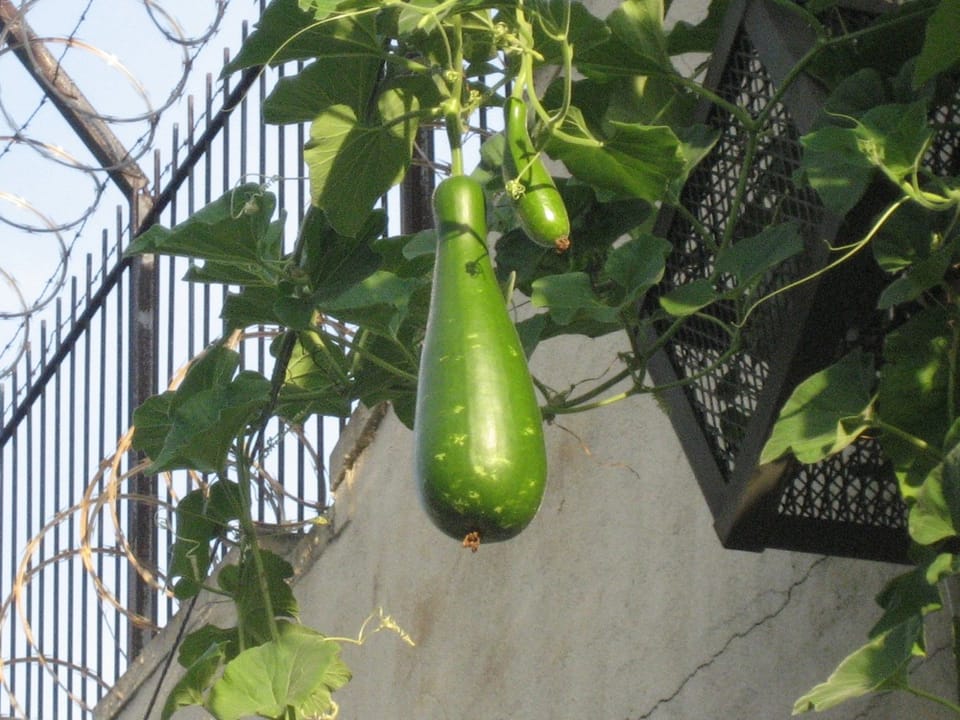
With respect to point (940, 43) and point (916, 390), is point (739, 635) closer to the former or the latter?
point (916, 390)

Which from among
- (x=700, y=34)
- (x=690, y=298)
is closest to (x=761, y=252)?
(x=690, y=298)

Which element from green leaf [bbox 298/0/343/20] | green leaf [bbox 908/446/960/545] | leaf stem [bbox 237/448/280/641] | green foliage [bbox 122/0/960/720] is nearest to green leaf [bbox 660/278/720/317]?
green foliage [bbox 122/0/960/720]

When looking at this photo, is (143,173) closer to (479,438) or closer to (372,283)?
(372,283)

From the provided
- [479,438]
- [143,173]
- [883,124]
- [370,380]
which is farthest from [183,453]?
[143,173]

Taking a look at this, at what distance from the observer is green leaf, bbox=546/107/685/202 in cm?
117

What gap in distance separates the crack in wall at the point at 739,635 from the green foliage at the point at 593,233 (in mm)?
311

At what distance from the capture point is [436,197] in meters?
A: 1.08

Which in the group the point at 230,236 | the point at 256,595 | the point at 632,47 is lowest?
the point at 256,595

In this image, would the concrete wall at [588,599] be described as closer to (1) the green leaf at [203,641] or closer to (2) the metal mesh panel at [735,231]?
(2) the metal mesh panel at [735,231]

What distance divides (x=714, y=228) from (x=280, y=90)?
39 cm

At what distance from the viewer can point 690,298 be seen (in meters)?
1.26

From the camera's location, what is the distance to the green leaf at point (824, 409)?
1.18m

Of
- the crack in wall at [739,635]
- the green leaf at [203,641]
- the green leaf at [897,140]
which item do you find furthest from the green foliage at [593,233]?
the crack in wall at [739,635]

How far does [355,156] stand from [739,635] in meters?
0.70
